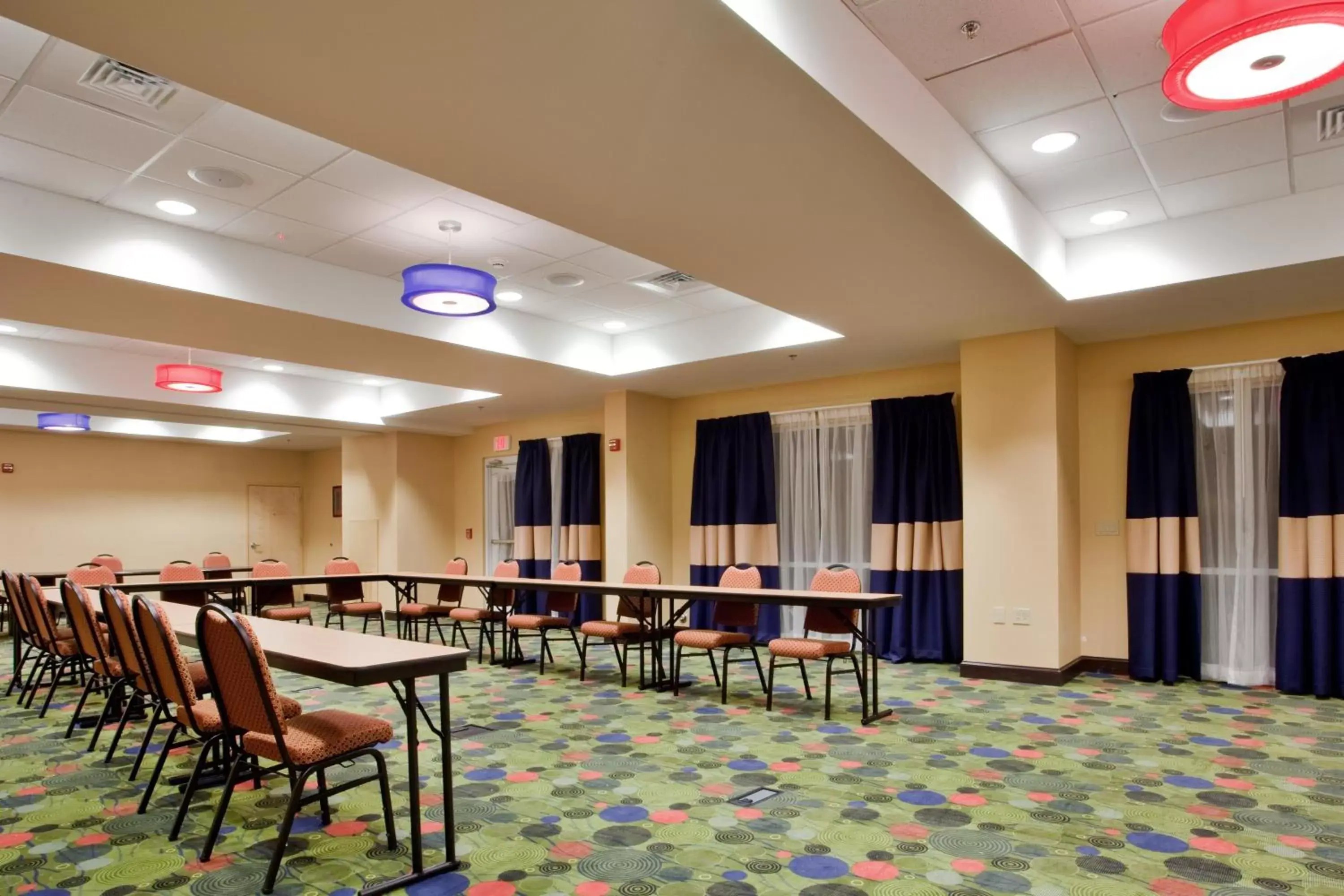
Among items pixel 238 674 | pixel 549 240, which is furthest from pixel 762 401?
pixel 238 674

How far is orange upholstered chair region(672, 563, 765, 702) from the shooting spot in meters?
5.86

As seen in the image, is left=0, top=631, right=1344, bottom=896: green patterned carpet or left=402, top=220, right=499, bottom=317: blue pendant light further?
left=402, top=220, right=499, bottom=317: blue pendant light

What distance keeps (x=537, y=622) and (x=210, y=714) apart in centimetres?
400

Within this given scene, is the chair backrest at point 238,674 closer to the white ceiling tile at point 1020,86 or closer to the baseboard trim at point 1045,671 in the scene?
the white ceiling tile at point 1020,86

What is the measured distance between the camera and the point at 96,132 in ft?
13.8

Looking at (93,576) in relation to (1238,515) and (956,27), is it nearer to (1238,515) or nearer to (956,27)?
(956,27)

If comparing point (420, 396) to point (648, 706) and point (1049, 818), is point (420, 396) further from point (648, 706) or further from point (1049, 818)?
point (1049, 818)

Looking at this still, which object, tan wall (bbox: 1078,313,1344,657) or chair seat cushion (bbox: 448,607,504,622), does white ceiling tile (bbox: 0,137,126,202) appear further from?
tan wall (bbox: 1078,313,1344,657)

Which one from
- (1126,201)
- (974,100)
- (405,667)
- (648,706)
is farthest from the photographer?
(648,706)

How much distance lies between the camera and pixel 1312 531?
19.1 feet

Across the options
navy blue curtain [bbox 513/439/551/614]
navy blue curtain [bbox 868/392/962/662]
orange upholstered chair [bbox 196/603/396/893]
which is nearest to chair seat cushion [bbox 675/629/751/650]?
navy blue curtain [bbox 868/392/962/662]

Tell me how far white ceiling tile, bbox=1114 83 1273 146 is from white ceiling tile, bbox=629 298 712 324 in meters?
3.76

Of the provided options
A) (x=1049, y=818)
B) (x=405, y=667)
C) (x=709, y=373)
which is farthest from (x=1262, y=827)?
(x=709, y=373)

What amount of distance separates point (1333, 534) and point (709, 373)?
16.5ft
